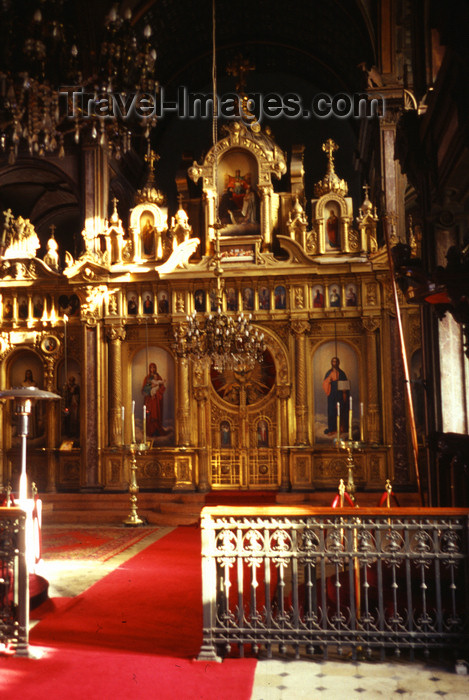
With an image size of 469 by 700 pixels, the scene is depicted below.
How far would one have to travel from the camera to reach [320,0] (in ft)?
45.8

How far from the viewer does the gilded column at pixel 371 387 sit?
11953 millimetres

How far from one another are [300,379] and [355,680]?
818cm

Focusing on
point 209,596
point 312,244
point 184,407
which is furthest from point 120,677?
point 312,244

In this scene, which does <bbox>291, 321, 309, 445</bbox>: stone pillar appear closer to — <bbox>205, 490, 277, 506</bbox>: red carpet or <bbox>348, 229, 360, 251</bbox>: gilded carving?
<bbox>205, 490, 277, 506</bbox>: red carpet

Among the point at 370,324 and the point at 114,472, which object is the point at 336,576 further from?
the point at 114,472

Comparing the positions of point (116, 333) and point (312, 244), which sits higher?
point (312, 244)

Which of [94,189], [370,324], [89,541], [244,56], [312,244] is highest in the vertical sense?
[244,56]

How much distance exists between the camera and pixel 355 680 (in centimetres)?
425

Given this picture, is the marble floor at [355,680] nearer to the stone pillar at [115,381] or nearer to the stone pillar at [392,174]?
the stone pillar at [115,381]

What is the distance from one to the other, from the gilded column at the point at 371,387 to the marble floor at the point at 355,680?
7.56 metres

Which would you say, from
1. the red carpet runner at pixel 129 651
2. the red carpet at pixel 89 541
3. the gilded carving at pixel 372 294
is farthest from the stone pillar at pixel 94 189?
the red carpet runner at pixel 129 651

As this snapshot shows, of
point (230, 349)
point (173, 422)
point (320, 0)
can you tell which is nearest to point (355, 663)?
point (230, 349)

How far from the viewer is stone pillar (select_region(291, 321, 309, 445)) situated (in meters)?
12.2

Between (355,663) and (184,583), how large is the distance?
287cm
